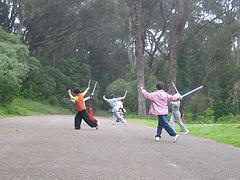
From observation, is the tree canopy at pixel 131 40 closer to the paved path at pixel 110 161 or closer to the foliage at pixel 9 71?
the foliage at pixel 9 71

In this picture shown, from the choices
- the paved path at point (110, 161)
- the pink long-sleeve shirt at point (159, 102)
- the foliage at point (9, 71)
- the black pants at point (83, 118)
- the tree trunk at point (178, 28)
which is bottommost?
the paved path at point (110, 161)

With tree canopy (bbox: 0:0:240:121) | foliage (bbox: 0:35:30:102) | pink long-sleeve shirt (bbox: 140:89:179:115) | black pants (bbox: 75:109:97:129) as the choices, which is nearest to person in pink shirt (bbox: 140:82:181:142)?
pink long-sleeve shirt (bbox: 140:89:179:115)

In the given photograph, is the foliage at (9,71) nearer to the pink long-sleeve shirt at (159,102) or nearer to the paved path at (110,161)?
the pink long-sleeve shirt at (159,102)

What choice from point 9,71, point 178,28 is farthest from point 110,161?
point 178,28

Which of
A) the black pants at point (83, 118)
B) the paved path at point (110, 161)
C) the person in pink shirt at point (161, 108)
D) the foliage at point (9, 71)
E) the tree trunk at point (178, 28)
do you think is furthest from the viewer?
the tree trunk at point (178, 28)

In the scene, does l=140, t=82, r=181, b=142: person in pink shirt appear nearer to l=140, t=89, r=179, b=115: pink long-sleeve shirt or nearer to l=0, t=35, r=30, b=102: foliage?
l=140, t=89, r=179, b=115: pink long-sleeve shirt

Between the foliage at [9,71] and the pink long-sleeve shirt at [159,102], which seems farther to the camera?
the foliage at [9,71]

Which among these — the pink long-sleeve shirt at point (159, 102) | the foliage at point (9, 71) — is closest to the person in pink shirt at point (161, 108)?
the pink long-sleeve shirt at point (159, 102)

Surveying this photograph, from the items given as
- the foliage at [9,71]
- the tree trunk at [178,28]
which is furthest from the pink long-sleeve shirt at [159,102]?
the tree trunk at [178,28]

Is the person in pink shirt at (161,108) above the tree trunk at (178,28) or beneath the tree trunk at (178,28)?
beneath

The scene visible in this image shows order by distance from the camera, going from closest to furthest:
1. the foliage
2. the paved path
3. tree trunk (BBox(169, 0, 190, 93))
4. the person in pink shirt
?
the paved path < the person in pink shirt < the foliage < tree trunk (BBox(169, 0, 190, 93))

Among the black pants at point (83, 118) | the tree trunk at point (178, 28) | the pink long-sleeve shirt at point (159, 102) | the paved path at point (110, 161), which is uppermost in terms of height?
the tree trunk at point (178, 28)

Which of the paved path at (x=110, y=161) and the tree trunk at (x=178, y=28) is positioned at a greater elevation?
the tree trunk at (x=178, y=28)

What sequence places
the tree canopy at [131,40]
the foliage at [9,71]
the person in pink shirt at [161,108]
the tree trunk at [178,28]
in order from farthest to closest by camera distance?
1. the tree canopy at [131,40]
2. the tree trunk at [178,28]
3. the foliage at [9,71]
4. the person in pink shirt at [161,108]
